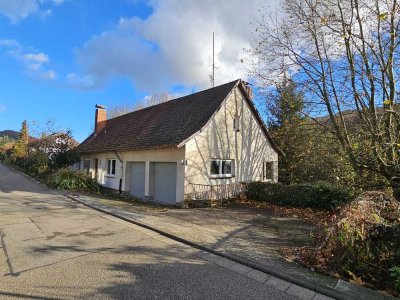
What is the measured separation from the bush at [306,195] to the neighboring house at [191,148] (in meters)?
2.20

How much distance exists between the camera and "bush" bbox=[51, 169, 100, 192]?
1981 centimetres

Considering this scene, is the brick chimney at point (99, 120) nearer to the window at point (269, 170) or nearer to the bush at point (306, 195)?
the window at point (269, 170)

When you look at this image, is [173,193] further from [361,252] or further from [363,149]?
[361,252]

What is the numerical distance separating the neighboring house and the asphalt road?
20.7 feet

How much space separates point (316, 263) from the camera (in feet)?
19.6

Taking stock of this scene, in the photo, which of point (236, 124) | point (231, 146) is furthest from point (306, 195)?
point (236, 124)

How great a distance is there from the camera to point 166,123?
17.9m

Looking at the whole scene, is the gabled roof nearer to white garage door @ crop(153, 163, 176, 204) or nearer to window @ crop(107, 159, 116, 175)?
window @ crop(107, 159, 116, 175)

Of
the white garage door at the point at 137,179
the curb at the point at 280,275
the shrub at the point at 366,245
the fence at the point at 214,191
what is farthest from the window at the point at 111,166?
the shrub at the point at 366,245

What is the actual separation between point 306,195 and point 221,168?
4.72 metres

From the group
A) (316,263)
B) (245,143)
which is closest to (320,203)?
(245,143)

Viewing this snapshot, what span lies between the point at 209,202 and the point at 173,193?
188 cm

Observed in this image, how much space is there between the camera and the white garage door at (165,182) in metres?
15.3

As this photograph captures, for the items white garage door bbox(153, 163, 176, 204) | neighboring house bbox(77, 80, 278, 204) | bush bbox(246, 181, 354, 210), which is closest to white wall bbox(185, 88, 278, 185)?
neighboring house bbox(77, 80, 278, 204)
